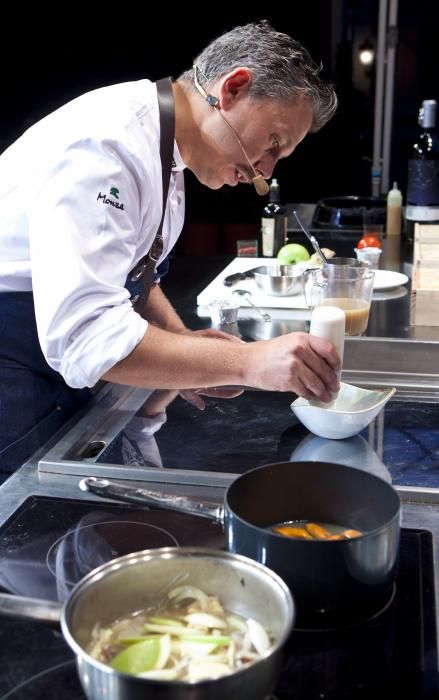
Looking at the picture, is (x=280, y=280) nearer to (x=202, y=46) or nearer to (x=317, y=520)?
(x=317, y=520)

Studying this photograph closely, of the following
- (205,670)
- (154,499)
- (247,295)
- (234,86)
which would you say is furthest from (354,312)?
(205,670)

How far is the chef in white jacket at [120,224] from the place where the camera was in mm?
1290

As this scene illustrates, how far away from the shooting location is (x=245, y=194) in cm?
519

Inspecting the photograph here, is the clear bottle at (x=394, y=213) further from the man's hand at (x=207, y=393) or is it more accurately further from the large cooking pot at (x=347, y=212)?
the man's hand at (x=207, y=393)

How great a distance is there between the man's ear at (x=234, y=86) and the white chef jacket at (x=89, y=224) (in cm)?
16

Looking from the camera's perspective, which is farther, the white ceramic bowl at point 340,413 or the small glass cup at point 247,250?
the small glass cup at point 247,250

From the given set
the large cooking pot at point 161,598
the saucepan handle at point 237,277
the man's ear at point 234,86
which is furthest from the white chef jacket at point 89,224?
the saucepan handle at point 237,277

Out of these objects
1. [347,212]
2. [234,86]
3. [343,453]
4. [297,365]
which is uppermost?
[234,86]

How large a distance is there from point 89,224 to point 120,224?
66 mm

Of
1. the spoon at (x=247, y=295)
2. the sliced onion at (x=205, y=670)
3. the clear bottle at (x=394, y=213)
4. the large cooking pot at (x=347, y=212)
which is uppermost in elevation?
the sliced onion at (x=205, y=670)

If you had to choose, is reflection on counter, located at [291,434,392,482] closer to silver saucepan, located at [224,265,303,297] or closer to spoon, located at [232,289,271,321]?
spoon, located at [232,289,271,321]

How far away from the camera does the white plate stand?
8.12ft

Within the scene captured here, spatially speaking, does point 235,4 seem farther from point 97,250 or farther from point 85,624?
point 85,624

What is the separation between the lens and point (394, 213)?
3381 millimetres
